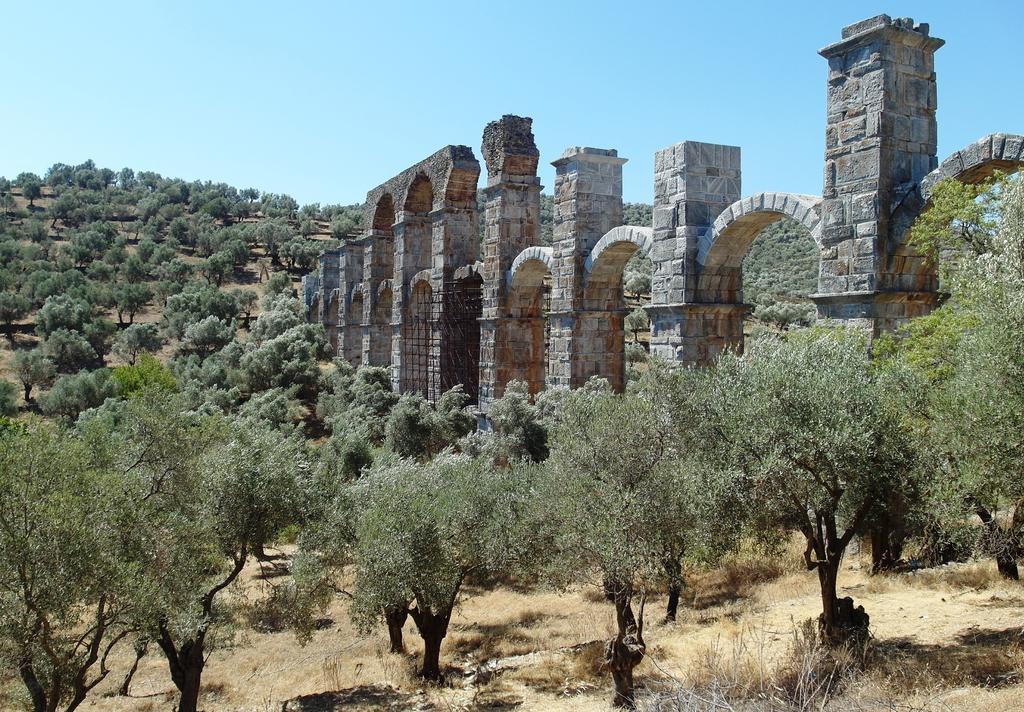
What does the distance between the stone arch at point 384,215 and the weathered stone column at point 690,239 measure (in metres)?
14.9

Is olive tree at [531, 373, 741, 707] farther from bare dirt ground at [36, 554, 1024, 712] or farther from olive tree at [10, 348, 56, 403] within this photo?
olive tree at [10, 348, 56, 403]

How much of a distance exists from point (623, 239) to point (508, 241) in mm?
4409

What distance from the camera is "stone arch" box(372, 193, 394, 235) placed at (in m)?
25.7

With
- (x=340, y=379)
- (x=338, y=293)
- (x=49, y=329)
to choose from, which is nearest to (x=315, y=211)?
(x=49, y=329)

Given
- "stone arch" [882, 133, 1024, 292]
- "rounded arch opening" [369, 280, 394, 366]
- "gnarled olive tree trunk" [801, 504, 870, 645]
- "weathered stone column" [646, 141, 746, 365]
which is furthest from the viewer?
"rounded arch opening" [369, 280, 394, 366]

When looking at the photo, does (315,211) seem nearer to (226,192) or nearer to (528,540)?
(226,192)

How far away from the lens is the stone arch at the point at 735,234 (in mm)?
10234

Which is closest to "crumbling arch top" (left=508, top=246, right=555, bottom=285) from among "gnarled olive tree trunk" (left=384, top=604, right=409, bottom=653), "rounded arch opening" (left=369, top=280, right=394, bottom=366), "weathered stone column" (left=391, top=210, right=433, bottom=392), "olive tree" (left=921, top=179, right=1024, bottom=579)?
"weathered stone column" (left=391, top=210, right=433, bottom=392)

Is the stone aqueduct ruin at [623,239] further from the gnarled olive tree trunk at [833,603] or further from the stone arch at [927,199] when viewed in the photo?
the gnarled olive tree trunk at [833,603]

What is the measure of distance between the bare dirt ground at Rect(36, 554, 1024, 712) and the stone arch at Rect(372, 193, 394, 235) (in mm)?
15617

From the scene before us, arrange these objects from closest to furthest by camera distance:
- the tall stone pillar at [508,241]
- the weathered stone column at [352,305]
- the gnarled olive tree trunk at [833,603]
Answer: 1. the gnarled olive tree trunk at [833,603]
2. the tall stone pillar at [508,241]
3. the weathered stone column at [352,305]

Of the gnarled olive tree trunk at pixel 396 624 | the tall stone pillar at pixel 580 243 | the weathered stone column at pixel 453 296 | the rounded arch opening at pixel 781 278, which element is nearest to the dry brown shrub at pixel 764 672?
the gnarled olive tree trunk at pixel 396 624

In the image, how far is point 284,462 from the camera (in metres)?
10.0

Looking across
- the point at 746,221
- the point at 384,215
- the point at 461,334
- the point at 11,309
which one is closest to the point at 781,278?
the point at 384,215
